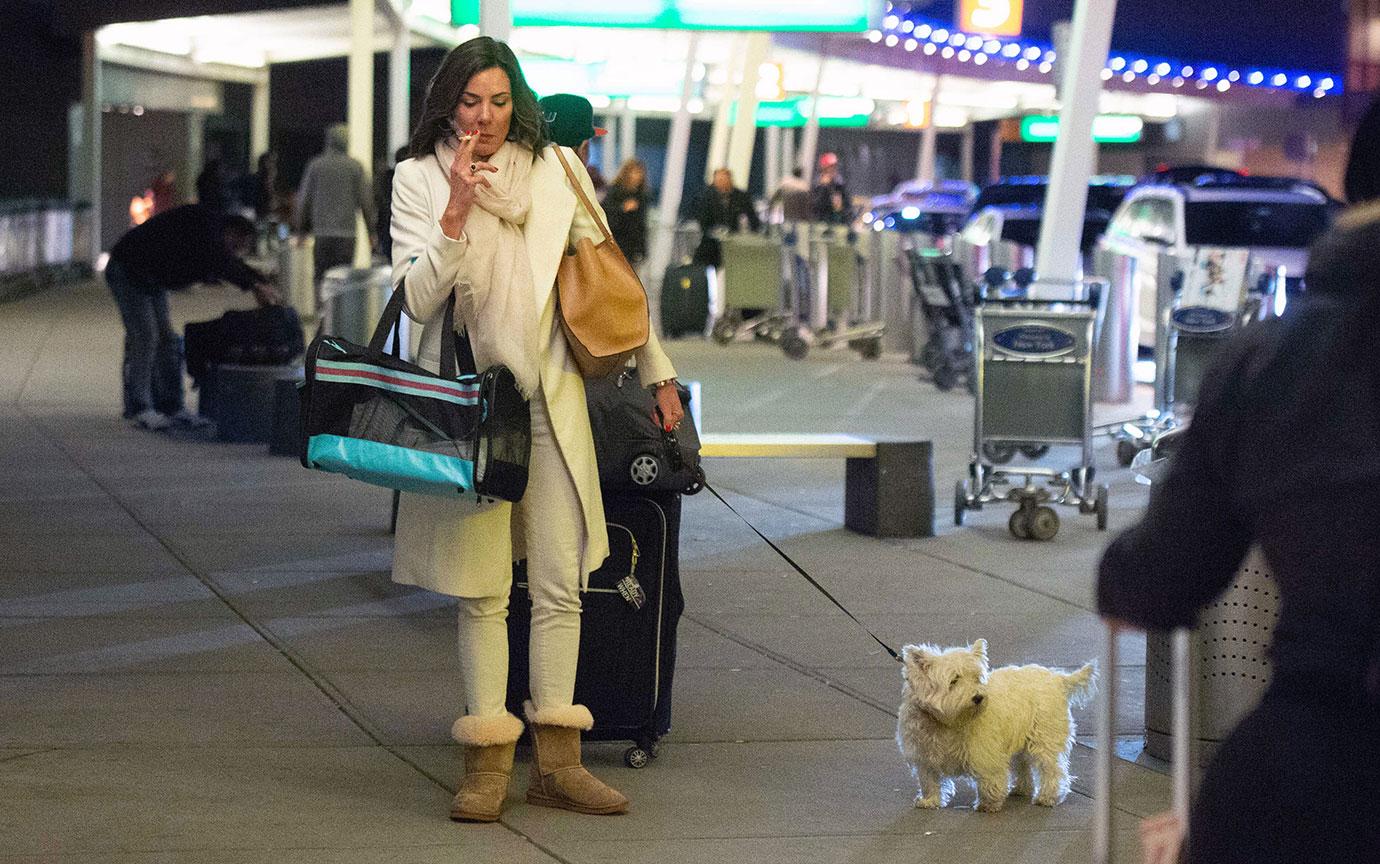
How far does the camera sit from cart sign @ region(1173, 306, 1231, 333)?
477 inches

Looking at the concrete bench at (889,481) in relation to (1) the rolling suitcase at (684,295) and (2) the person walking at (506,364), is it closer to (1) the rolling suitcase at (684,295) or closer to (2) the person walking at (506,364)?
(2) the person walking at (506,364)

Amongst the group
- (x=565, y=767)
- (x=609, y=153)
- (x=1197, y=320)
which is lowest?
(x=565, y=767)

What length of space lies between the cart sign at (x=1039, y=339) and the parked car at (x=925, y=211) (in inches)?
800

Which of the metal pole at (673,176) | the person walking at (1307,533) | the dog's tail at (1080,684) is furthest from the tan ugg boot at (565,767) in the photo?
the metal pole at (673,176)

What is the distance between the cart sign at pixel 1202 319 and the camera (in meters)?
12.1

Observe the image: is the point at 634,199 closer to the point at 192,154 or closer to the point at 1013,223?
the point at 1013,223

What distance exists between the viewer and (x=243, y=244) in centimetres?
1335

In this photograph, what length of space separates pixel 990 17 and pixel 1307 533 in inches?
1286

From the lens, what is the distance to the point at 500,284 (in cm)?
483

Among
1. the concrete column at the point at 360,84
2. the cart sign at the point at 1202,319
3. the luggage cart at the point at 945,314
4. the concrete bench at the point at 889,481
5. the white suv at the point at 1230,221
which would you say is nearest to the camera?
the concrete bench at the point at 889,481

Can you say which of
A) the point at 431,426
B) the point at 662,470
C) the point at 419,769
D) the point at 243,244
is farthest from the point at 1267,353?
the point at 243,244

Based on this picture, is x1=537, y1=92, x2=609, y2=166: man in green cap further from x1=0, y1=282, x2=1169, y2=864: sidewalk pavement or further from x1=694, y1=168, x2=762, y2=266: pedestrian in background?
x1=694, y1=168, x2=762, y2=266: pedestrian in background

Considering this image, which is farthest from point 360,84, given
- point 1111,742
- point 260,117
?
point 260,117

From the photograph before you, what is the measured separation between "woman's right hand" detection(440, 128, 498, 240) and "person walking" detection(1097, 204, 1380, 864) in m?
2.59
